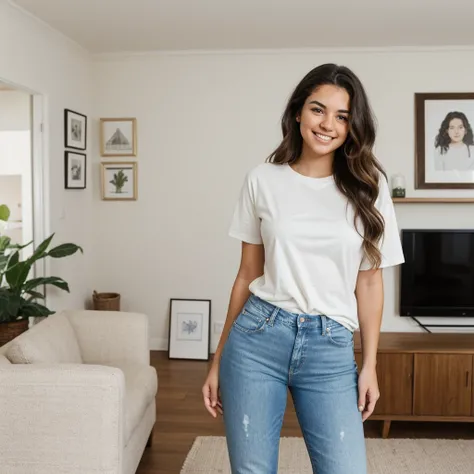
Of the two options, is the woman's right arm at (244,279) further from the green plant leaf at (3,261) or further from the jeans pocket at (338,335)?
the green plant leaf at (3,261)

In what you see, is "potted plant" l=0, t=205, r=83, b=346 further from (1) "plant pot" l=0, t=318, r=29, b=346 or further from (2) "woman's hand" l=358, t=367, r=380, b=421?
(2) "woman's hand" l=358, t=367, r=380, b=421

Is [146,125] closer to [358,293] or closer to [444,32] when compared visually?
[444,32]

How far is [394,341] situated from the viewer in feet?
12.2

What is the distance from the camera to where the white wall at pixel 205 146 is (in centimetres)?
479

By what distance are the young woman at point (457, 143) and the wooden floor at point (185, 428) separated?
76.9 inches

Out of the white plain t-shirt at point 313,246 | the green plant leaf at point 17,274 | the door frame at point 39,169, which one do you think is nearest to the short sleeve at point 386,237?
the white plain t-shirt at point 313,246

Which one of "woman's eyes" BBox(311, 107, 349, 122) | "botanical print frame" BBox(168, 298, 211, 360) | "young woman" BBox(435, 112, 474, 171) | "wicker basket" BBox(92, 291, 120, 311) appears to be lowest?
"botanical print frame" BBox(168, 298, 211, 360)

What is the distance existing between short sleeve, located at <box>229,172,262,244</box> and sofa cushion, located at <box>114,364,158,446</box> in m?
1.30

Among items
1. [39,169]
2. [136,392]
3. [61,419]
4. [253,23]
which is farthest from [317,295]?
[39,169]

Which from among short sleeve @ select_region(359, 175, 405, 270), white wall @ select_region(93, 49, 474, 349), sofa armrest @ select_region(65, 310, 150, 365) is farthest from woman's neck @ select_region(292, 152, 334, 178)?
white wall @ select_region(93, 49, 474, 349)

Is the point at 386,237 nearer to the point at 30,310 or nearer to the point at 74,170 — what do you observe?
the point at 30,310

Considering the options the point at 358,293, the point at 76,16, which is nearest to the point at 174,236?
the point at 76,16

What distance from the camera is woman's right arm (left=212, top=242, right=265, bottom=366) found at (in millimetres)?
1549

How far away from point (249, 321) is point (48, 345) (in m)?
1.51
